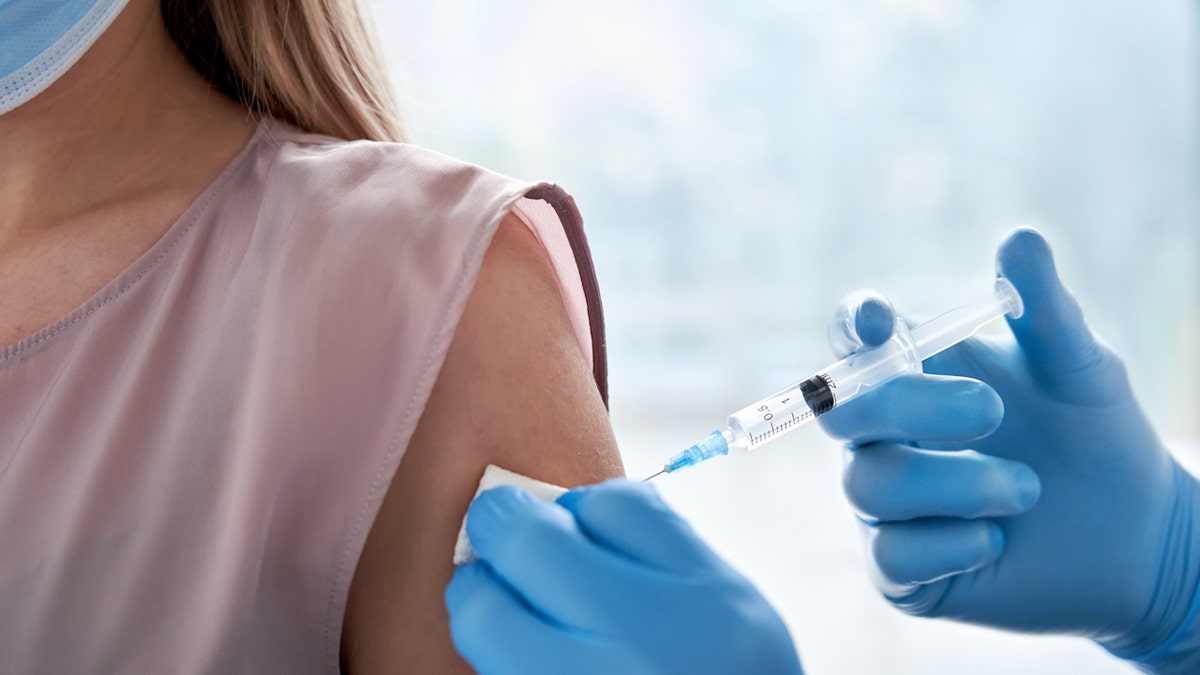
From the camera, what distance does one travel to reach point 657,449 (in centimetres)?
441

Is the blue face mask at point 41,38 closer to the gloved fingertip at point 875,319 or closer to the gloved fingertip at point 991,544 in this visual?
the gloved fingertip at point 875,319

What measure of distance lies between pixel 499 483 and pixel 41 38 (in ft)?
1.92

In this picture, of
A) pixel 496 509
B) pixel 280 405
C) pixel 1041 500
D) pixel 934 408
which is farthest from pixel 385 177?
pixel 1041 500

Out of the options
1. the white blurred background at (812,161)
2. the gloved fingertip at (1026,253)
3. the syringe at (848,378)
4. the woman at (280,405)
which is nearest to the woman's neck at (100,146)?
the woman at (280,405)

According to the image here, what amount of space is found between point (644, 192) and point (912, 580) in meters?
3.76

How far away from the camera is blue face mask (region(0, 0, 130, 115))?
3.08 feet

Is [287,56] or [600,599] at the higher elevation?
[287,56]

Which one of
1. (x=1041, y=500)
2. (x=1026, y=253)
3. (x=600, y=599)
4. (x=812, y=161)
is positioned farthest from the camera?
(x=812, y=161)

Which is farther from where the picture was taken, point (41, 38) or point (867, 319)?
point (867, 319)

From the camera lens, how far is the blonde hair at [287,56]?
1136 mm

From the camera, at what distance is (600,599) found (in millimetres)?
780

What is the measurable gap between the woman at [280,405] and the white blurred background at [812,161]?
3.18 metres

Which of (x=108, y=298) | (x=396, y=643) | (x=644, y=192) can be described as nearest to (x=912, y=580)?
(x=396, y=643)

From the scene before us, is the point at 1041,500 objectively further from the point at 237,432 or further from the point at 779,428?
the point at 237,432
